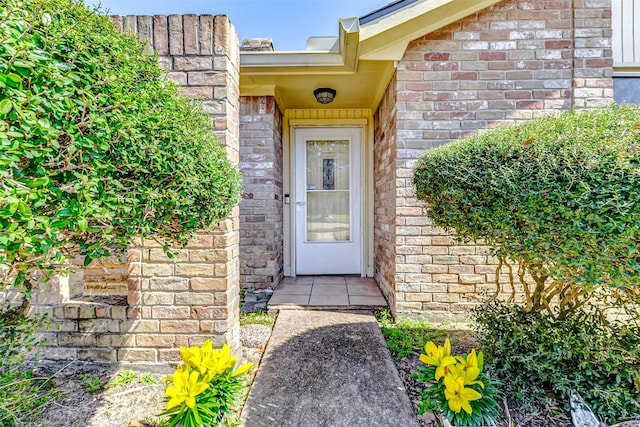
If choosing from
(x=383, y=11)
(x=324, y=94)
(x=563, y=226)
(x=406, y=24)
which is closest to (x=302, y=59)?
(x=324, y=94)

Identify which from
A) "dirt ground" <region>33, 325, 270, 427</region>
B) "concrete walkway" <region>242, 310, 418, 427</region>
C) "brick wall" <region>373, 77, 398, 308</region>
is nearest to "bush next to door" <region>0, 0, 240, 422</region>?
"dirt ground" <region>33, 325, 270, 427</region>

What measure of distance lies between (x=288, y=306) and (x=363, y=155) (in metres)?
2.37

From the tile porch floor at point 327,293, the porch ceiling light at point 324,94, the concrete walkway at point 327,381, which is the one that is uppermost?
the porch ceiling light at point 324,94

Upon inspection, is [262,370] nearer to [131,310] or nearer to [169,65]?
[131,310]

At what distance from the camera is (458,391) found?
142 centimetres

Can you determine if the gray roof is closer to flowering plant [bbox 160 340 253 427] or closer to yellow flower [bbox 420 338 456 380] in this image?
yellow flower [bbox 420 338 456 380]

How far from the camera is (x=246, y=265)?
12.1ft

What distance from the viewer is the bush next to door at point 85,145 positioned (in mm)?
776

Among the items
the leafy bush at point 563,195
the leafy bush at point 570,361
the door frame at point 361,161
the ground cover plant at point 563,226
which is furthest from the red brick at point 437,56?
the leafy bush at point 570,361

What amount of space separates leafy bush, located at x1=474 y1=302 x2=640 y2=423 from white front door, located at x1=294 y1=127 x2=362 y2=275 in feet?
8.63

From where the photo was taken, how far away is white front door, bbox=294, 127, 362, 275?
172 inches

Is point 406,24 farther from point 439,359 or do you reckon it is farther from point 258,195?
point 439,359

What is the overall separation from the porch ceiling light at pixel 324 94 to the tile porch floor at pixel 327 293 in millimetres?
2302

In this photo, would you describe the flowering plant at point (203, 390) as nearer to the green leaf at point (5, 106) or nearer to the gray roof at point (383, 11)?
the green leaf at point (5, 106)
